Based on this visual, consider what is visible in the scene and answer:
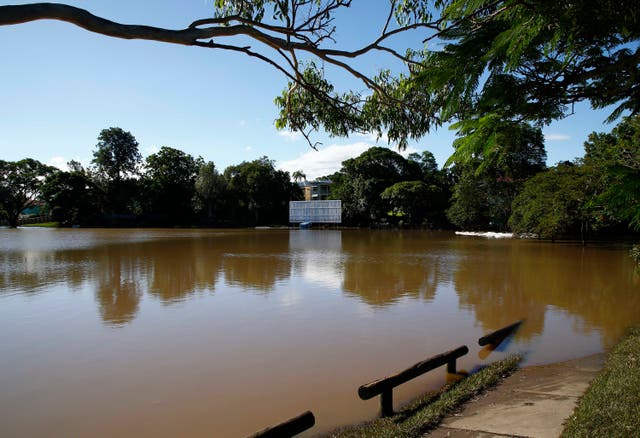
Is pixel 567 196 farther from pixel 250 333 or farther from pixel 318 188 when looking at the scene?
pixel 318 188

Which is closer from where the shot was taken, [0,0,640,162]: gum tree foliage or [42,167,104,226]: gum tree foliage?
[0,0,640,162]: gum tree foliage

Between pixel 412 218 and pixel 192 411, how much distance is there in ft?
162

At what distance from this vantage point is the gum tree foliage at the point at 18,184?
59031mm

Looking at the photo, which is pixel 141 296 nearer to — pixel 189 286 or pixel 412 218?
pixel 189 286

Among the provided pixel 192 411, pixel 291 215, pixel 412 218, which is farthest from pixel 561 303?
pixel 291 215

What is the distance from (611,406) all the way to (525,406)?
881 millimetres

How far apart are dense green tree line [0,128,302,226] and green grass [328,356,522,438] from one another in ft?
191

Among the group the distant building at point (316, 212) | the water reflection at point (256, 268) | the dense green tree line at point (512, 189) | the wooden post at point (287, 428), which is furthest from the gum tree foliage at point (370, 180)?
the wooden post at point (287, 428)

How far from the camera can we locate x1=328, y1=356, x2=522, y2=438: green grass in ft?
14.0

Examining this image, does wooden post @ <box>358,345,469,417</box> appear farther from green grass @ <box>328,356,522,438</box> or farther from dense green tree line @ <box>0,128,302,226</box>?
dense green tree line @ <box>0,128,302,226</box>

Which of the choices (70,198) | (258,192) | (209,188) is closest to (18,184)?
(70,198)

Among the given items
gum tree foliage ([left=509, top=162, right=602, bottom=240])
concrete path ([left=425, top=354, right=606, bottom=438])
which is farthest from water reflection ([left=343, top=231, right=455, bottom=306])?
gum tree foliage ([left=509, top=162, right=602, bottom=240])

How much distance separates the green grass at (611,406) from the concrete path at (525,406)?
0.18 metres

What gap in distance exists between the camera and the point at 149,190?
61750 millimetres
